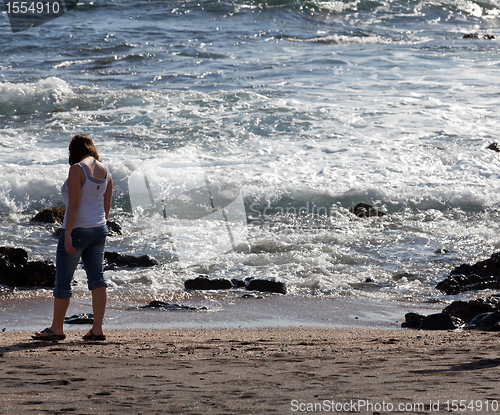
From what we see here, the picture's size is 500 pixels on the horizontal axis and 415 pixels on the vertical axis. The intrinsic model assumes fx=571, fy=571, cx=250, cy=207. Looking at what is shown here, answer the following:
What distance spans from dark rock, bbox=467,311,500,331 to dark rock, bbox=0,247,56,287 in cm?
428

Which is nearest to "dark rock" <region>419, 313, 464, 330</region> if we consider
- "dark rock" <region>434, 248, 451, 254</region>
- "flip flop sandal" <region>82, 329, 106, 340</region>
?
"dark rock" <region>434, 248, 451, 254</region>

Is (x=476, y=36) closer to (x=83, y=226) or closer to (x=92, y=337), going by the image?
(x=83, y=226)

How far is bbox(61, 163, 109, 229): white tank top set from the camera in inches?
163

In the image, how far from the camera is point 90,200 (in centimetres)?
421

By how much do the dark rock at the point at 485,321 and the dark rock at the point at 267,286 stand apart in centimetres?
199

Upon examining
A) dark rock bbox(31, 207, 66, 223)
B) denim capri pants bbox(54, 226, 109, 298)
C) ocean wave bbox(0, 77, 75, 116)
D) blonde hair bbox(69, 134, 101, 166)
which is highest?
ocean wave bbox(0, 77, 75, 116)

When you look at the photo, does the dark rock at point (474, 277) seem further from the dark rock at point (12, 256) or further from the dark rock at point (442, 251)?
the dark rock at point (12, 256)

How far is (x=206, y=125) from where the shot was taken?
13703 mm

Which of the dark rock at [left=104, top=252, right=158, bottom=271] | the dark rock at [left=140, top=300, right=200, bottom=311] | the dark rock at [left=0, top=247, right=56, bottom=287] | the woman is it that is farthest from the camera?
the dark rock at [left=104, top=252, right=158, bottom=271]

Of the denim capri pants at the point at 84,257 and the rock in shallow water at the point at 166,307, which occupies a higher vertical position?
the denim capri pants at the point at 84,257

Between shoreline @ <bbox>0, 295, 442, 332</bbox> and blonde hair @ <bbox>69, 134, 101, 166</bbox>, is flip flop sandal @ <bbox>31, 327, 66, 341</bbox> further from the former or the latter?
blonde hair @ <bbox>69, 134, 101, 166</bbox>

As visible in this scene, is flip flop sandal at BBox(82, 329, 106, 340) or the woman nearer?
the woman

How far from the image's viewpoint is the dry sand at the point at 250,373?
275 centimetres

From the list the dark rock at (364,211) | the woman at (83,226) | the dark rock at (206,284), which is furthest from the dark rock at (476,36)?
the woman at (83,226)
